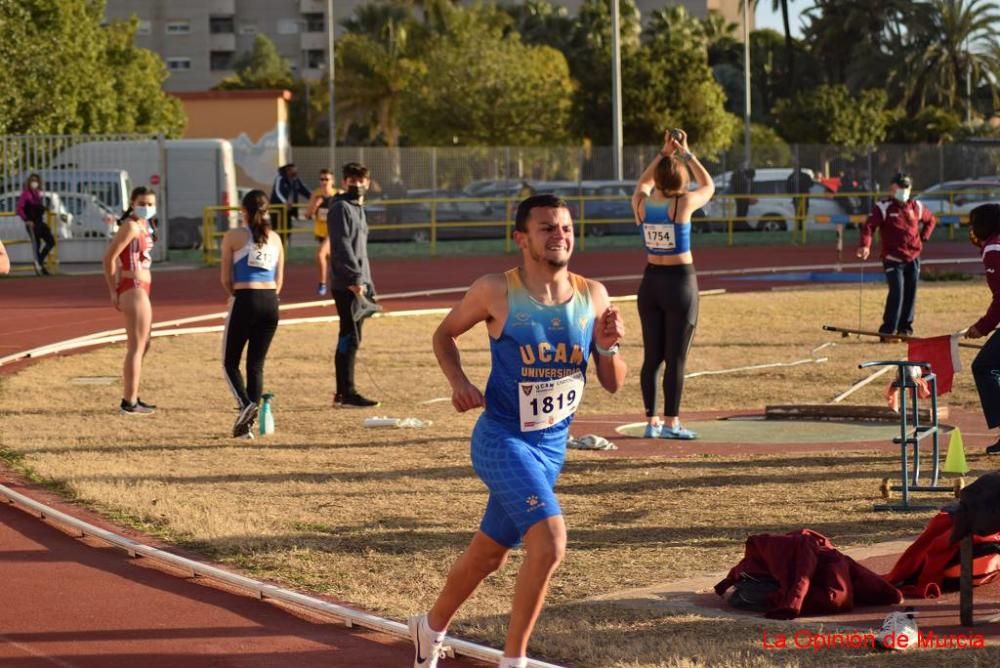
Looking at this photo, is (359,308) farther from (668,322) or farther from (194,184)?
(194,184)

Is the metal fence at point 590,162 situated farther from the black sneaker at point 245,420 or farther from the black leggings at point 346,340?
the black sneaker at point 245,420

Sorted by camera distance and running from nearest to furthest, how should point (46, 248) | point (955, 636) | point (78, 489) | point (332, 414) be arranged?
point (955, 636), point (78, 489), point (332, 414), point (46, 248)

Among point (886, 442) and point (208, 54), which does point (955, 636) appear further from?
point (208, 54)

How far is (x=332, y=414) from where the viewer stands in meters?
14.6

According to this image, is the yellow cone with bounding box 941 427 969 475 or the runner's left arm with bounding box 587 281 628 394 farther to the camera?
the yellow cone with bounding box 941 427 969 475

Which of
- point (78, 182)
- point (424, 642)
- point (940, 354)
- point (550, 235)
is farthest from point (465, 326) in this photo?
point (78, 182)

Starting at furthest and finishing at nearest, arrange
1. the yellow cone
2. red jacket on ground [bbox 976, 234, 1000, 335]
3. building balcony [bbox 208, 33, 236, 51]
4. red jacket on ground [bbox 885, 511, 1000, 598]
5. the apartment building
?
building balcony [bbox 208, 33, 236, 51]
the apartment building
red jacket on ground [bbox 976, 234, 1000, 335]
the yellow cone
red jacket on ground [bbox 885, 511, 1000, 598]

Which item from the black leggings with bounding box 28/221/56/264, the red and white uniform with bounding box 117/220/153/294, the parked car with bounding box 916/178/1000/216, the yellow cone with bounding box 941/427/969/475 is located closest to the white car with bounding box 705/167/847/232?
the parked car with bounding box 916/178/1000/216

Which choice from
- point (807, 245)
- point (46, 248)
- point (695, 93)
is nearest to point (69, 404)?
point (46, 248)

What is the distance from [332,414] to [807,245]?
1177 inches

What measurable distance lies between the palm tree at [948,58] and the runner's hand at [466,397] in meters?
77.8

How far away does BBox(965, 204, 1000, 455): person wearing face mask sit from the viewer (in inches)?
448

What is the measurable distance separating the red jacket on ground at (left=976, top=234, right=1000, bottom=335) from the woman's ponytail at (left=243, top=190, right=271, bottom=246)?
5229mm

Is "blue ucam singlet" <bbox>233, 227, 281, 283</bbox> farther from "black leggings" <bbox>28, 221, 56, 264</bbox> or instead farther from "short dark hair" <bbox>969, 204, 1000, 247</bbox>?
"black leggings" <bbox>28, 221, 56, 264</bbox>
